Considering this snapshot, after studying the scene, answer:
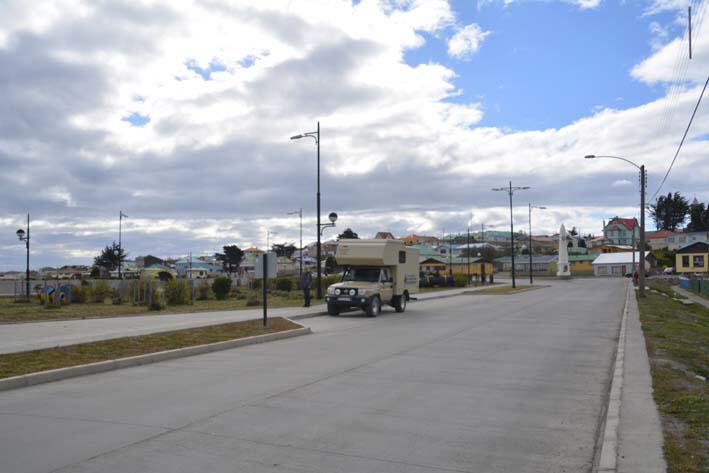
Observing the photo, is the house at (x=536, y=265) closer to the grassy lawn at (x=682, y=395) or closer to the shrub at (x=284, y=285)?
the shrub at (x=284, y=285)

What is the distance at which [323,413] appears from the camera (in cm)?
756

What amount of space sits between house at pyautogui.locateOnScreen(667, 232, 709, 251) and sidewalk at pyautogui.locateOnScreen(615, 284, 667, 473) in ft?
449

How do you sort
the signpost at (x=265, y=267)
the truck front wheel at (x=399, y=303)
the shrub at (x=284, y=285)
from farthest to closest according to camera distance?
the shrub at (x=284, y=285) → the truck front wheel at (x=399, y=303) → the signpost at (x=265, y=267)

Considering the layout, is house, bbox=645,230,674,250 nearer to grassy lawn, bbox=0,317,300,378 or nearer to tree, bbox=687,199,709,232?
tree, bbox=687,199,709,232

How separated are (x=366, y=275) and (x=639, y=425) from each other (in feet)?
58.2

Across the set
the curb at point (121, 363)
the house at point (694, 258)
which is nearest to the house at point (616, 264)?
the house at point (694, 258)

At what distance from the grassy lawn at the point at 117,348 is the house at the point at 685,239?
5313 inches

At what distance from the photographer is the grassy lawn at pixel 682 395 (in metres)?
5.59

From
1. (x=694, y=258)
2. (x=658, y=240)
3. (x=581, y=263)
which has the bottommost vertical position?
(x=581, y=263)

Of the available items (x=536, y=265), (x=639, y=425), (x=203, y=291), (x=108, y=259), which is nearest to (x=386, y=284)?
(x=203, y=291)

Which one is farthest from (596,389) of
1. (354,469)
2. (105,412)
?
(105,412)

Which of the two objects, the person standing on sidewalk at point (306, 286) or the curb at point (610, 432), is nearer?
the curb at point (610, 432)

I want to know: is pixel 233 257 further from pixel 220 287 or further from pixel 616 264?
pixel 220 287

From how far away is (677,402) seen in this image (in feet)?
25.7
